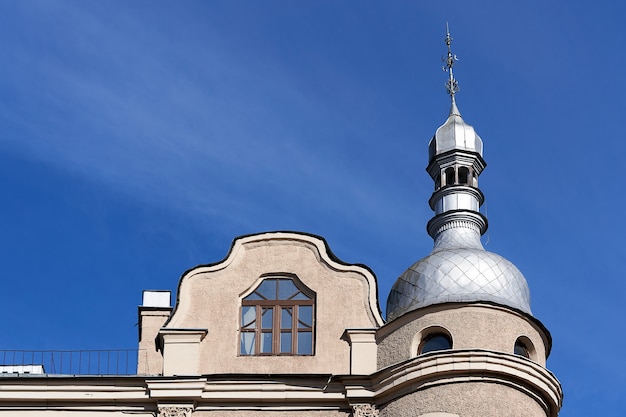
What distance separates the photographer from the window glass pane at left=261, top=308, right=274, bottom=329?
31.2 meters

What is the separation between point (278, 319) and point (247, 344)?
2.53ft

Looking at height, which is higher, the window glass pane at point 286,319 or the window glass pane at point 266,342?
the window glass pane at point 286,319

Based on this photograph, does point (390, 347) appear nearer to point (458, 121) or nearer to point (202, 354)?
point (202, 354)

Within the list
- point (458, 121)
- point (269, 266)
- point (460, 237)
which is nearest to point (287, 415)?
point (269, 266)

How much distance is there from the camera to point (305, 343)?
3102 centimetres

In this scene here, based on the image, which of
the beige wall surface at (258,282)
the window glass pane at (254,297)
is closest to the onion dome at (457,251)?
the beige wall surface at (258,282)

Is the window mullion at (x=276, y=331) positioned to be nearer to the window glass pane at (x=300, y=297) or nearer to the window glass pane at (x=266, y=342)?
the window glass pane at (x=266, y=342)

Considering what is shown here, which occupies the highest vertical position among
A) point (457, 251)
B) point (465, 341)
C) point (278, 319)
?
point (457, 251)

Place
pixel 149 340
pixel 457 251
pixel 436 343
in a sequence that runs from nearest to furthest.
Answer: pixel 436 343 < pixel 457 251 < pixel 149 340

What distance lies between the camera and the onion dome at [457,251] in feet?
102

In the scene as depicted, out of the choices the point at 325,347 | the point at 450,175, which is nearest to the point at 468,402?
the point at 325,347

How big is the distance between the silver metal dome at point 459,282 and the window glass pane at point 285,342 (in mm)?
1993

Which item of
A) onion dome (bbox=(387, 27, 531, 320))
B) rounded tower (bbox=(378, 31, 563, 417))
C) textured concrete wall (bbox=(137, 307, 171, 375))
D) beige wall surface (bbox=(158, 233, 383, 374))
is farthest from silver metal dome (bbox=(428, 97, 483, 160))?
textured concrete wall (bbox=(137, 307, 171, 375))

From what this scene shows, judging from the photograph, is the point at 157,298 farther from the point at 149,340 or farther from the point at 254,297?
the point at 254,297
